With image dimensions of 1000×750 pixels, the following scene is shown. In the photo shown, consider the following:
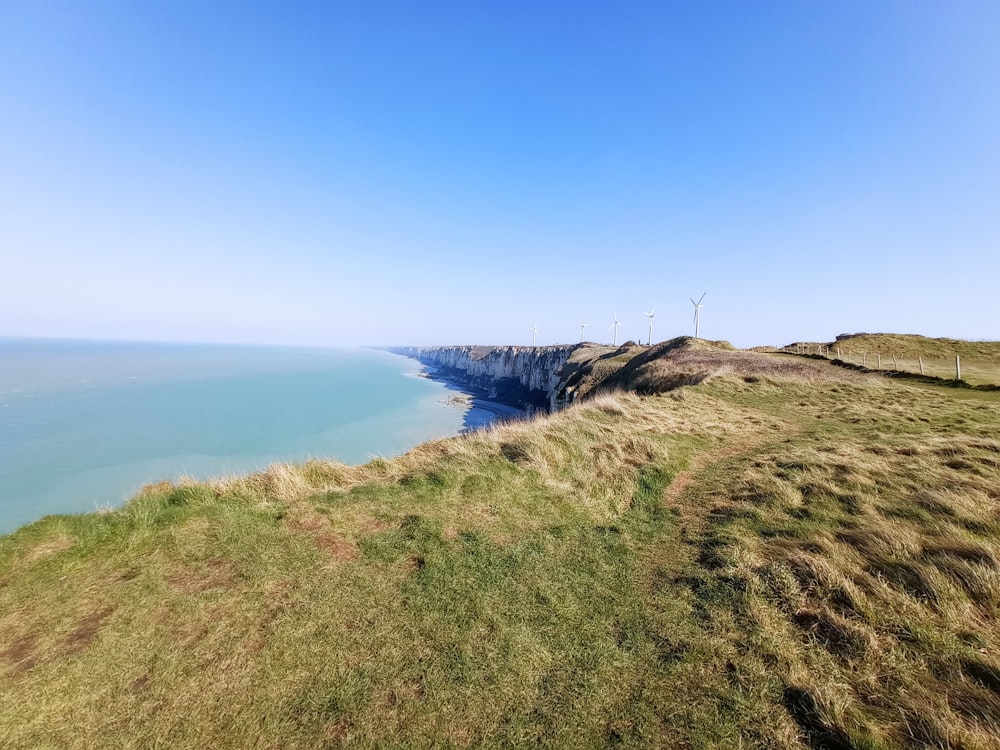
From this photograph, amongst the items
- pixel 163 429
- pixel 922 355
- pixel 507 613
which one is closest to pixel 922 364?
pixel 922 355

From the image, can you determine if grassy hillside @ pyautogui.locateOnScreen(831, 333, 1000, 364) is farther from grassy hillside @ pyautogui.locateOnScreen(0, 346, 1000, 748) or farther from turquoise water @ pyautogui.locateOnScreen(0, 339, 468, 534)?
turquoise water @ pyautogui.locateOnScreen(0, 339, 468, 534)

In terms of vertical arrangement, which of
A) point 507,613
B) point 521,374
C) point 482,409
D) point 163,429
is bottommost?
point 163,429

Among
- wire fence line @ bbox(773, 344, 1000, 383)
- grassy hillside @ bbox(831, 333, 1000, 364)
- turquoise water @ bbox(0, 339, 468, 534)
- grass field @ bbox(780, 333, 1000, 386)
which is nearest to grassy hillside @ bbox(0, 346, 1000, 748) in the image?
turquoise water @ bbox(0, 339, 468, 534)

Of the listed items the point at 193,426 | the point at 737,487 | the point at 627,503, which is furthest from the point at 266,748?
the point at 193,426

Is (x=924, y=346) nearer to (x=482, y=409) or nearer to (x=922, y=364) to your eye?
(x=922, y=364)

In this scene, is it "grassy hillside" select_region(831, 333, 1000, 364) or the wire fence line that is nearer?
the wire fence line

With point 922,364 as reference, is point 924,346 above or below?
above
